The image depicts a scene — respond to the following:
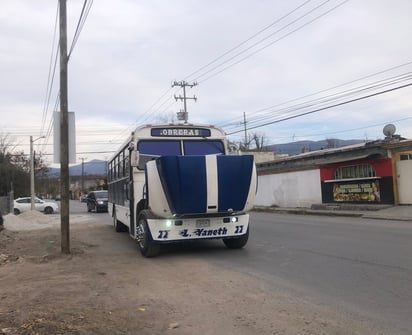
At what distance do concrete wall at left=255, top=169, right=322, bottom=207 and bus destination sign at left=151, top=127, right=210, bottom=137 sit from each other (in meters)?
19.3

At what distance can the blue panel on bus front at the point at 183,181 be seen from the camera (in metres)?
9.55

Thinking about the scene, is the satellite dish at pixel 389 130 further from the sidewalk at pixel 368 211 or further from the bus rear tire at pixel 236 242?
the bus rear tire at pixel 236 242

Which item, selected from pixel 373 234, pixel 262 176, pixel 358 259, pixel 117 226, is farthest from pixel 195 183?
pixel 262 176

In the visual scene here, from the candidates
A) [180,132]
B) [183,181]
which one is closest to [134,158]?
[180,132]

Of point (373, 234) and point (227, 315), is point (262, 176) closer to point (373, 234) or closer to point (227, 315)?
point (373, 234)

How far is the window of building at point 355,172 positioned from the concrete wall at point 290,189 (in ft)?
6.89

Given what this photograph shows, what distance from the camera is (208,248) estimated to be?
39.1ft

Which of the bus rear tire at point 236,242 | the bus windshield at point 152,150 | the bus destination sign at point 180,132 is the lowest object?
the bus rear tire at point 236,242

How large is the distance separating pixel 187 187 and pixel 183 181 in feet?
0.51

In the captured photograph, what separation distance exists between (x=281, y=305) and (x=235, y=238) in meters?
4.89

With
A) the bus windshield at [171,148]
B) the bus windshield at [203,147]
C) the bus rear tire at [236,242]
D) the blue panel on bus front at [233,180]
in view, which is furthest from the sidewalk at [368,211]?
the blue panel on bus front at [233,180]

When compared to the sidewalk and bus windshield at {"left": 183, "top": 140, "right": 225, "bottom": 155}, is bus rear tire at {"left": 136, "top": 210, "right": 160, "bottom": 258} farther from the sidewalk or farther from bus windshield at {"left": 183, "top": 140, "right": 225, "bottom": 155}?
the sidewalk

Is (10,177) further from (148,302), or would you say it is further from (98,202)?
(148,302)

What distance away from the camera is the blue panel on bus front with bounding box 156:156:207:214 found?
9.55 metres
